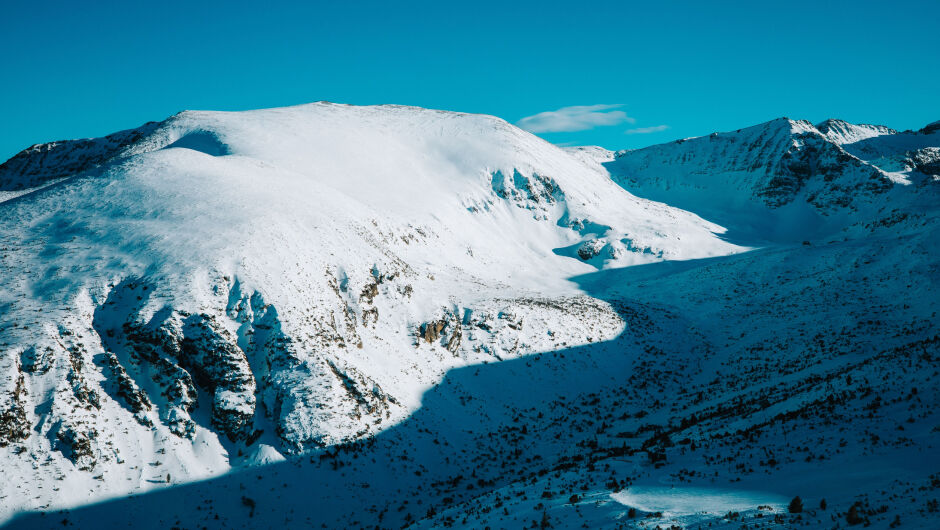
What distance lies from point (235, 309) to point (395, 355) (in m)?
9.52

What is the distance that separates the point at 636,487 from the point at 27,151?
338 ft

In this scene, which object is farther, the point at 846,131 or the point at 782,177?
the point at 846,131

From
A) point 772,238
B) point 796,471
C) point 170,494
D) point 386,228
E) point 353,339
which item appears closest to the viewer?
point 796,471

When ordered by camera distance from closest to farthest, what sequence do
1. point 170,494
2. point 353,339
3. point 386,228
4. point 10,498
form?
1. point 10,498
2. point 170,494
3. point 353,339
4. point 386,228

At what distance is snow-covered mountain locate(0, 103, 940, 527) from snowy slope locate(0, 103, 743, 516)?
0.13 meters

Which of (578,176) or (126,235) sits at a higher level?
(578,176)

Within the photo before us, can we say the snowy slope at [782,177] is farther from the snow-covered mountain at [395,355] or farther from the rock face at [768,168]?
the snow-covered mountain at [395,355]

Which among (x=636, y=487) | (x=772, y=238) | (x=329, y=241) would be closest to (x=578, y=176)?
(x=772, y=238)

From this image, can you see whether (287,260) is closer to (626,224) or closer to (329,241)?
(329,241)

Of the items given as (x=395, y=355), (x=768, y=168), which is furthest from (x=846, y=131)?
(x=395, y=355)

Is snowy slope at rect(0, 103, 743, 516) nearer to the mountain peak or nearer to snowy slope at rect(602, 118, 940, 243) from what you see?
snowy slope at rect(602, 118, 940, 243)

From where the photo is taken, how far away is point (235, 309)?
1144 inches

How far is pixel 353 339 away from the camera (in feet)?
106

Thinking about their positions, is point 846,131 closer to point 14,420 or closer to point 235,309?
point 235,309
